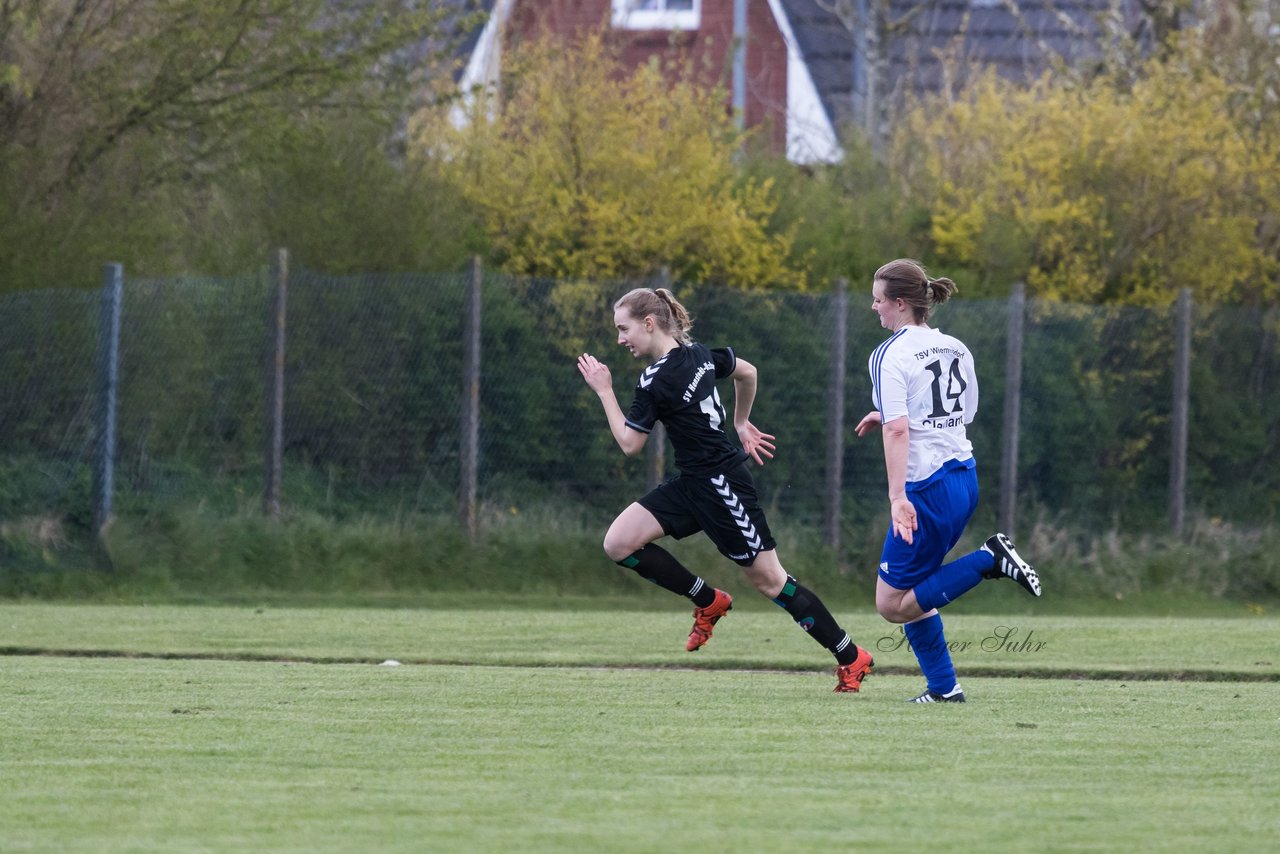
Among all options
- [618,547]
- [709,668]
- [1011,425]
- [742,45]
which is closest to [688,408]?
[618,547]

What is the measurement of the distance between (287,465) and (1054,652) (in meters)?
6.97

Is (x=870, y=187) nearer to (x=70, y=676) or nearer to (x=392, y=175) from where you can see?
(x=392, y=175)

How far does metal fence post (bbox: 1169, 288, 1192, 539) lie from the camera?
724 inches

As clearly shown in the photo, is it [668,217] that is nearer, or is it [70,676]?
[70,676]

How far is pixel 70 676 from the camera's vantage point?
9117 millimetres

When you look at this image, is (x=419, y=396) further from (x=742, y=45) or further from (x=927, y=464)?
(x=742, y=45)

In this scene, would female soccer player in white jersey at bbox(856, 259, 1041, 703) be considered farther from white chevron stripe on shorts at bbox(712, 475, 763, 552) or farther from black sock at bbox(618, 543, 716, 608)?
black sock at bbox(618, 543, 716, 608)

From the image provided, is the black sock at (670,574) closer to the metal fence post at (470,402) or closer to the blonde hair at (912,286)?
the blonde hair at (912,286)

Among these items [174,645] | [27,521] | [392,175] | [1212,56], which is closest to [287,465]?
[27,521]

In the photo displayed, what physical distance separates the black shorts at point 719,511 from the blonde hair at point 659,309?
2.22 ft

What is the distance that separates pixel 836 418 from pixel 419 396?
3.57 m

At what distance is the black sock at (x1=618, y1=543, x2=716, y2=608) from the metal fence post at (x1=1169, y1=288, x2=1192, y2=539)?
33.5 feet

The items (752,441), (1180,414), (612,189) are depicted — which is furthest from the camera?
(612,189)

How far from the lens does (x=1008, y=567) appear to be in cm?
820
